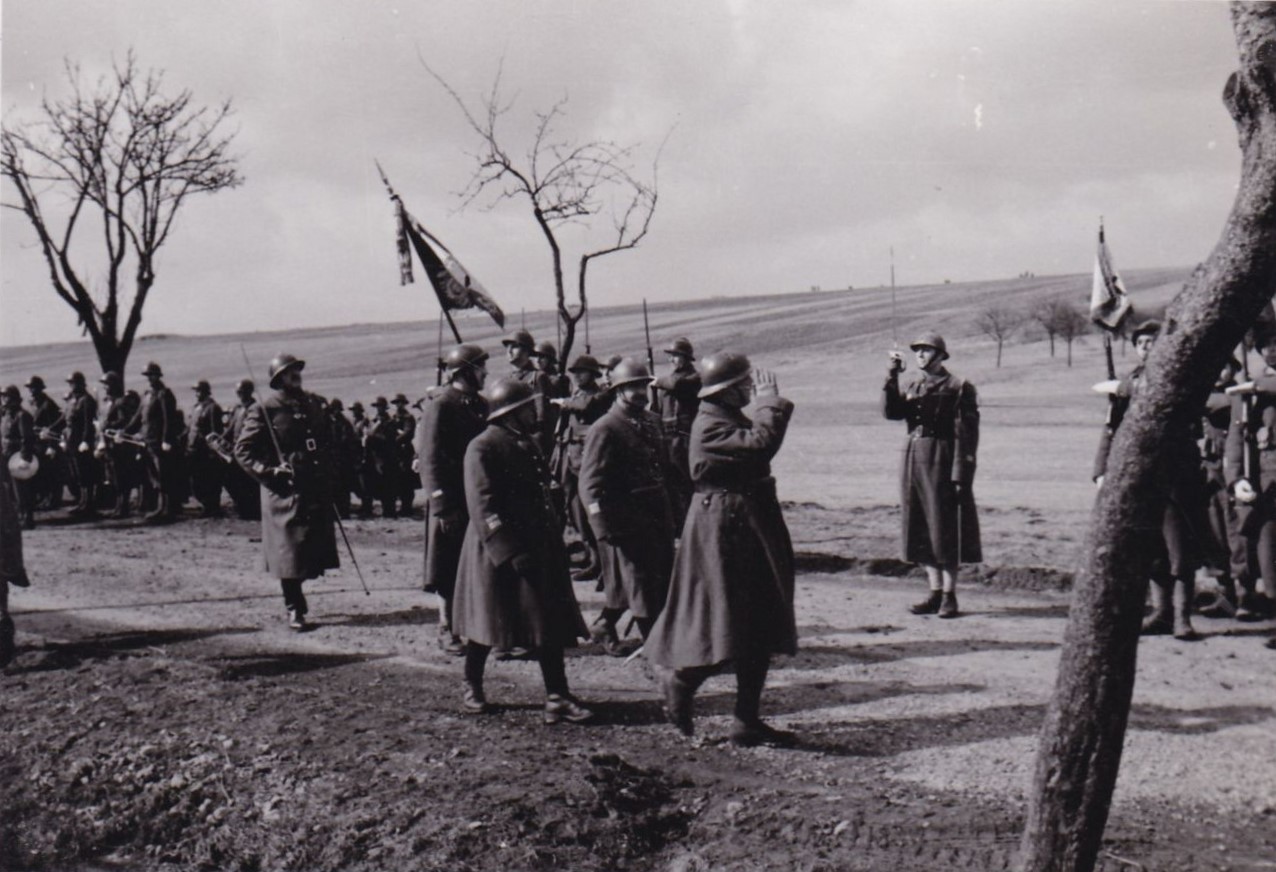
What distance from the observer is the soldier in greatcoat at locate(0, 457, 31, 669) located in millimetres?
8680

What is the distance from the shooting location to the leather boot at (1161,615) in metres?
8.29

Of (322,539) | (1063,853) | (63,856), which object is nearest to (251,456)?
(322,539)

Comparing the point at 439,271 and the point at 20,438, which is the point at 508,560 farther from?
Result: the point at 20,438

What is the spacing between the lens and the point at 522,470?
6.78 meters

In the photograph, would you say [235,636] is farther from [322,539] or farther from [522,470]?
[522,470]

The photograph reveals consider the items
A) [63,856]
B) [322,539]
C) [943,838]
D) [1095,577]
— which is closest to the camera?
[1095,577]

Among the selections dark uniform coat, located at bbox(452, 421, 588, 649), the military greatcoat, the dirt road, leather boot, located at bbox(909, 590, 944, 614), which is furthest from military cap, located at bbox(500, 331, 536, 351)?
leather boot, located at bbox(909, 590, 944, 614)

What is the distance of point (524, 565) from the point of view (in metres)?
6.58

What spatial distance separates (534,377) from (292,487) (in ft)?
8.18

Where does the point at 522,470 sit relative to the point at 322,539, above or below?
above

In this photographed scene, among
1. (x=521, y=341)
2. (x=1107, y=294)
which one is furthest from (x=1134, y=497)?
(x=521, y=341)

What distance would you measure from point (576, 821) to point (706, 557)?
4.91ft

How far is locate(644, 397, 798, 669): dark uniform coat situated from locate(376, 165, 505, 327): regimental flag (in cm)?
487

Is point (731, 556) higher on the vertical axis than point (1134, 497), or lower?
lower
